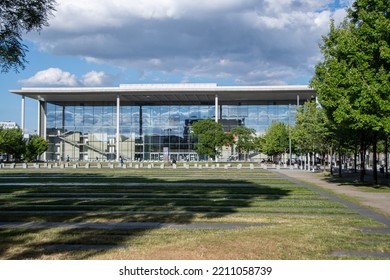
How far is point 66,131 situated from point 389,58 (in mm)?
85669

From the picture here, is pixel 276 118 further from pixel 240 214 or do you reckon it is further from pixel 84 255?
pixel 84 255

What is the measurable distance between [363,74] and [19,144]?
69087mm

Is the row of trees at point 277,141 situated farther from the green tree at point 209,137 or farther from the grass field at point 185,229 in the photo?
the grass field at point 185,229

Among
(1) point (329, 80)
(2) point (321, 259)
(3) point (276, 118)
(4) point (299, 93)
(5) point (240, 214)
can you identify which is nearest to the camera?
(2) point (321, 259)

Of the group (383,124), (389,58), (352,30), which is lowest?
(383,124)

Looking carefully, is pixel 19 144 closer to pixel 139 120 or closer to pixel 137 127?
pixel 137 127

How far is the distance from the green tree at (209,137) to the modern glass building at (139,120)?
45.8 ft

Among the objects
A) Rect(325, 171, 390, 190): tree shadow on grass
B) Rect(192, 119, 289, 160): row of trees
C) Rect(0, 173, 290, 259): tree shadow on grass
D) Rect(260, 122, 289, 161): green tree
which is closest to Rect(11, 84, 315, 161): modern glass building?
Rect(192, 119, 289, 160): row of trees

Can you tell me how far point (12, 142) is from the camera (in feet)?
250

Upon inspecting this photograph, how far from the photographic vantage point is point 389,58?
21.4 m

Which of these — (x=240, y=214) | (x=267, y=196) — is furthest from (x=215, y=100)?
(x=240, y=214)

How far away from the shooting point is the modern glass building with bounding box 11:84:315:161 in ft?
312

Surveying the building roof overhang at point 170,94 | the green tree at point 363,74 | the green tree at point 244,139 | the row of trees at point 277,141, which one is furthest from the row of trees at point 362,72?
the building roof overhang at point 170,94

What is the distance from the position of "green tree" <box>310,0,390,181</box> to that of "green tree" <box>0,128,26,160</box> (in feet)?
201
